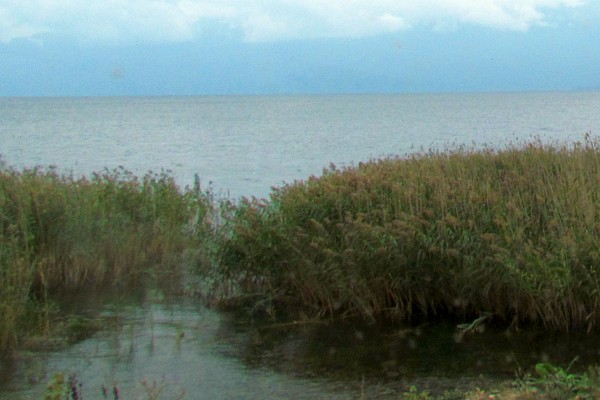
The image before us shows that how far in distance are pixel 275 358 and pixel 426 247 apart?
2016 millimetres

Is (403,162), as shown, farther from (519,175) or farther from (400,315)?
(400,315)

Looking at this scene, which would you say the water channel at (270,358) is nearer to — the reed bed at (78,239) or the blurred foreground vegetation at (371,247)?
the blurred foreground vegetation at (371,247)

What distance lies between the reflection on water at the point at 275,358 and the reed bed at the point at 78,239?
2.59ft

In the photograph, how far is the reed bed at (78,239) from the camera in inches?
344

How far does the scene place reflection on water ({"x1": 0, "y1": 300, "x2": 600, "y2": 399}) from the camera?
7422mm

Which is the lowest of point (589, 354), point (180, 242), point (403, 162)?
point (589, 354)

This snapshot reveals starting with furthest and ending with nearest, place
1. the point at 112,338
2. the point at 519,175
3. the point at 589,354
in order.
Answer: the point at 519,175 → the point at 112,338 → the point at 589,354

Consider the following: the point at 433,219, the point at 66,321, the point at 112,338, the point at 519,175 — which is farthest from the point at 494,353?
the point at 66,321

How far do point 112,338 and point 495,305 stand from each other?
402 cm

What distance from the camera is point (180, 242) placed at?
473 inches

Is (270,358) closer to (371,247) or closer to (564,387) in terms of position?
(371,247)

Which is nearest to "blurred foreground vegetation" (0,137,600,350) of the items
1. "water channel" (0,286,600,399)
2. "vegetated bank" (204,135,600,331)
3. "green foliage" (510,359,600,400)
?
"vegetated bank" (204,135,600,331)

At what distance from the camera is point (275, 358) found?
329 inches

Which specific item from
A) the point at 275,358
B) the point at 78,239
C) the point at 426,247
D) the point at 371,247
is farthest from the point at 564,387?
the point at 78,239
